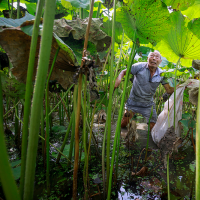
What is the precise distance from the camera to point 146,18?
72cm

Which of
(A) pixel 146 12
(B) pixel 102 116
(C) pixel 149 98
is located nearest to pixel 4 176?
(A) pixel 146 12

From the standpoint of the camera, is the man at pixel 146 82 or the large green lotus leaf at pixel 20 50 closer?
the large green lotus leaf at pixel 20 50

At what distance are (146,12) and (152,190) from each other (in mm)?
1080

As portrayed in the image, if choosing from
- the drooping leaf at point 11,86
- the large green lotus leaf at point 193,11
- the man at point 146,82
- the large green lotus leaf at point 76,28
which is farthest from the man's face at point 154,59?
the drooping leaf at point 11,86

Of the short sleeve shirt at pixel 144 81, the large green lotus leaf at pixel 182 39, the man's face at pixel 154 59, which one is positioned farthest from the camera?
the short sleeve shirt at pixel 144 81

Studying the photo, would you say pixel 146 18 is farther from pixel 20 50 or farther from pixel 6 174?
pixel 6 174

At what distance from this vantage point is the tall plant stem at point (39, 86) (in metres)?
0.31

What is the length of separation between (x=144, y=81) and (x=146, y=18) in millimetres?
1424

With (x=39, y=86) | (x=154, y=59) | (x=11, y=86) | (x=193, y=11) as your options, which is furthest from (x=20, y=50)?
(x=154, y=59)

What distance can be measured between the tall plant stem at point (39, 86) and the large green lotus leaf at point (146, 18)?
21.2 inches

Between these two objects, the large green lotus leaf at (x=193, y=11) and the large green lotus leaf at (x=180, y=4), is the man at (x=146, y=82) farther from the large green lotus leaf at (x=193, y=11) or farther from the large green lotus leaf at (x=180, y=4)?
the large green lotus leaf at (x=180, y=4)

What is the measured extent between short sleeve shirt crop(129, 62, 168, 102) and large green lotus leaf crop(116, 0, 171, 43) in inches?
47.9

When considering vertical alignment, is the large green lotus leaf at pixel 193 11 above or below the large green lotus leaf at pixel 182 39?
above

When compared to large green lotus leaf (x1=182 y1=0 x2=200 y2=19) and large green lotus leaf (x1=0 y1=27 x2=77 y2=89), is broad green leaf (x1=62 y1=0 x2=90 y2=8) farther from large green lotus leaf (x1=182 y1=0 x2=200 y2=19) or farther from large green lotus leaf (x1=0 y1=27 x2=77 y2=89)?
large green lotus leaf (x1=182 y1=0 x2=200 y2=19)
